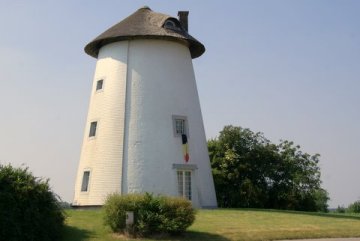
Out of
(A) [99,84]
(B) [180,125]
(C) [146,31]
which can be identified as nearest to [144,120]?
(B) [180,125]

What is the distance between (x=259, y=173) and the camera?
40.2 m

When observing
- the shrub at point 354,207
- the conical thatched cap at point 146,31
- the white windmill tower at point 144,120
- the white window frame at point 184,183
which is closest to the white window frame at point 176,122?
the white windmill tower at point 144,120

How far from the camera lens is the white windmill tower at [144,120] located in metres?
28.9

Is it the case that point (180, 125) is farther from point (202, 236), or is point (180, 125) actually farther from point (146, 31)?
point (202, 236)

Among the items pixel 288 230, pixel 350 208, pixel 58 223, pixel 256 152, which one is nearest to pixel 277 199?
pixel 256 152

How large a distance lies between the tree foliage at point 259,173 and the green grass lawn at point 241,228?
13.5 metres

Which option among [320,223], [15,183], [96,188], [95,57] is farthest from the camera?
[95,57]

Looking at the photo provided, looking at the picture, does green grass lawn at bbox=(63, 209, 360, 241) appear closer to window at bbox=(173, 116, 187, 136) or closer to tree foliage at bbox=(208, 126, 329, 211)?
window at bbox=(173, 116, 187, 136)

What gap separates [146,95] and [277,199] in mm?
14908

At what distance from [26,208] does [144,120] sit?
13.5 meters

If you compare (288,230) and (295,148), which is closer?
(288,230)

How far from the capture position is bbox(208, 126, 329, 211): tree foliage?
129 feet

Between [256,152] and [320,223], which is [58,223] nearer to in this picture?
[320,223]

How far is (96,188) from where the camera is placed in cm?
2917
